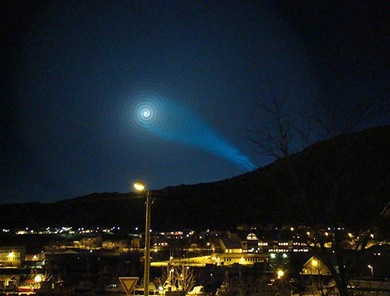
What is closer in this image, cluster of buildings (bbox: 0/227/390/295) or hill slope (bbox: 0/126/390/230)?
hill slope (bbox: 0/126/390/230)

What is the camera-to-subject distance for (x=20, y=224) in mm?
73875

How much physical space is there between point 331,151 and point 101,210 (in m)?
83.4

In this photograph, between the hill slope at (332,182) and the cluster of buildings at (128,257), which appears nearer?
the hill slope at (332,182)

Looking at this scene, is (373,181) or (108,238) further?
(108,238)

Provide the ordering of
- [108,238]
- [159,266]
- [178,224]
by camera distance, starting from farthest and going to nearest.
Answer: [178,224], [108,238], [159,266]

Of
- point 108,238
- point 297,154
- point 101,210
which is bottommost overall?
point 297,154

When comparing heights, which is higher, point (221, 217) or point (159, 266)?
point (221, 217)

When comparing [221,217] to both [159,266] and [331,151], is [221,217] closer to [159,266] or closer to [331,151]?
[159,266]

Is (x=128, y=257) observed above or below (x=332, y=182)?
above

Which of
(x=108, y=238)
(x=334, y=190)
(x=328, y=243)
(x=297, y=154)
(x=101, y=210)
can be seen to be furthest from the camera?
(x=101, y=210)

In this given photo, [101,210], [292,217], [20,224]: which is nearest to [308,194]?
[292,217]

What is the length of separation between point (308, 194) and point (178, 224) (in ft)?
228

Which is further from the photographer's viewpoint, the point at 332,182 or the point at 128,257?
the point at 128,257

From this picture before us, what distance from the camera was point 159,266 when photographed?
3225 cm
